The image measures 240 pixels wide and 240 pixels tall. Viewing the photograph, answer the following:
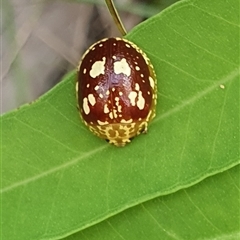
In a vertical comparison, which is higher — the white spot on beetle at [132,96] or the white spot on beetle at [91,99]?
the white spot on beetle at [91,99]

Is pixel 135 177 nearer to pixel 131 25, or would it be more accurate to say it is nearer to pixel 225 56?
pixel 225 56

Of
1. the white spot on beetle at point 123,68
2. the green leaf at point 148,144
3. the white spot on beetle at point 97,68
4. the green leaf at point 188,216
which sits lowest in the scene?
the green leaf at point 188,216

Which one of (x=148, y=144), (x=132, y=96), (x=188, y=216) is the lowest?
(x=188, y=216)

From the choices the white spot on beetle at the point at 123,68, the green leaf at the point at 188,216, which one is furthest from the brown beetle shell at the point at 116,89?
the green leaf at the point at 188,216

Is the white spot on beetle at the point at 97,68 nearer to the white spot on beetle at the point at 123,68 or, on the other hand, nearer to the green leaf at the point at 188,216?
the white spot on beetle at the point at 123,68

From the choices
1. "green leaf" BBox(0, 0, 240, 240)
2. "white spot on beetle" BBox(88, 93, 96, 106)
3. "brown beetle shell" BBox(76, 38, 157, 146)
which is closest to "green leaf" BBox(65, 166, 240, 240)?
"green leaf" BBox(0, 0, 240, 240)

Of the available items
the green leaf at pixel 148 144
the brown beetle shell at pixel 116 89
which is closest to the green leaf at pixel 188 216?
the green leaf at pixel 148 144

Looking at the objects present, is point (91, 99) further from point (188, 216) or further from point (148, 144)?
point (188, 216)

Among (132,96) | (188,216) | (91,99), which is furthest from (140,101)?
(188,216)
